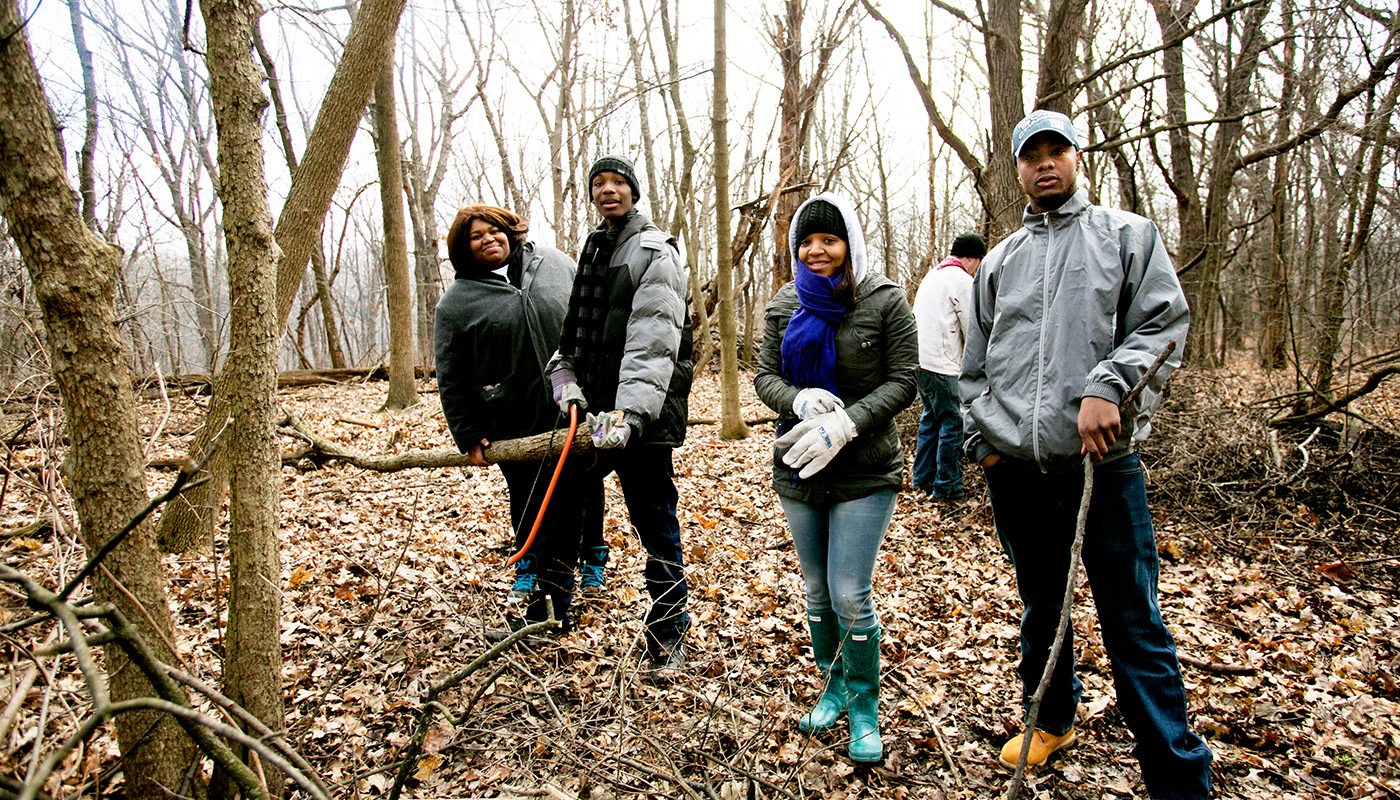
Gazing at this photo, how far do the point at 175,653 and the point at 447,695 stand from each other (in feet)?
4.91

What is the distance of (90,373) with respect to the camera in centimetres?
173

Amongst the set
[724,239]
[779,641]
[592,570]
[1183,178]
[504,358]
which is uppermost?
[1183,178]

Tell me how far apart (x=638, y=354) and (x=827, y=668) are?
1500mm

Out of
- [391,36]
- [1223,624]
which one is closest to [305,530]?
[391,36]

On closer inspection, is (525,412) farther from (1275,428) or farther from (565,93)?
(565,93)

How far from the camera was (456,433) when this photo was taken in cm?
334

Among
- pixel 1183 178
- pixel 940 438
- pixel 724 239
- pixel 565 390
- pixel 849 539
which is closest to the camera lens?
pixel 849 539

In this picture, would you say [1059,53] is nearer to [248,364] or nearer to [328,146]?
[328,146]

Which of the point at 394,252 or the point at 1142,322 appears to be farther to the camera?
the point at 394,252

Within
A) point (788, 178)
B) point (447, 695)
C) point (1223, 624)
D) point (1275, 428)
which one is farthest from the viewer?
point (788, 178)

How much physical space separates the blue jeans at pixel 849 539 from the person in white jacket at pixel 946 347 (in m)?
2.76

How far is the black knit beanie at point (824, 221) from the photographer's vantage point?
2559 mm

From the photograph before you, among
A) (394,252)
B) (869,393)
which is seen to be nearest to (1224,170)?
(869,393)

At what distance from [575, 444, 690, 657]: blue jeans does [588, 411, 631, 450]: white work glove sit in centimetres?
19
